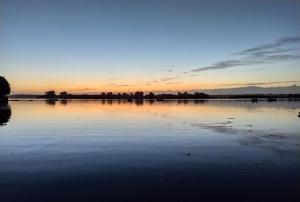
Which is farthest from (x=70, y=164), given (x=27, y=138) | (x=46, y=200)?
(x=27, y=138)

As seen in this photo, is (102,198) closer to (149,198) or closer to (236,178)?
(149,198)

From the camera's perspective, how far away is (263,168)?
21.9 metres

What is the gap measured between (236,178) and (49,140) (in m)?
22.3

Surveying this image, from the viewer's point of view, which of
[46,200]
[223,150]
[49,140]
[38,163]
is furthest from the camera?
[49,140]

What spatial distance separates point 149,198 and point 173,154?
38.3 ft

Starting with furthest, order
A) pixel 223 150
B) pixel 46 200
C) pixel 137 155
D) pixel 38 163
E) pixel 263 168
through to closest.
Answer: pixel 223 150 < pixel 137 155 < pixel 38 163 < pixel 263 168 < pixel 46 200

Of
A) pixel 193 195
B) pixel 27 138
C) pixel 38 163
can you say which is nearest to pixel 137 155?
pixel 38 163

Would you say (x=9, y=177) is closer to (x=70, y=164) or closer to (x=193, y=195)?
(x=70, y=164)

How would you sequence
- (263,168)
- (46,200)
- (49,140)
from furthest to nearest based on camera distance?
1. (49,140)
2. (263,168)
3. (46,200)

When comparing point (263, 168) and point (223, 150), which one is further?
point (223, 150)

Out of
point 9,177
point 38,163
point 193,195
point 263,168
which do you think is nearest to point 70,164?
point 38,163

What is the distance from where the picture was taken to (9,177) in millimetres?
Result: 19328

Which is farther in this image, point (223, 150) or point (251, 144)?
point (251, 144)

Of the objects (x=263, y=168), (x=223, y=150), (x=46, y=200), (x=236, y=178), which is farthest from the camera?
(x=223, y=150)
